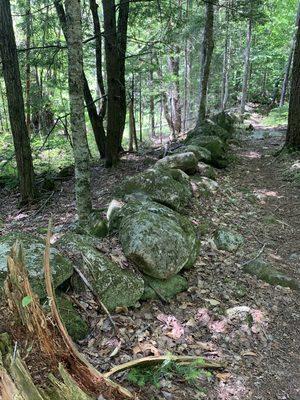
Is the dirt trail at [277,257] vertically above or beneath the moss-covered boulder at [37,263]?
beneath

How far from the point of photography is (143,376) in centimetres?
290

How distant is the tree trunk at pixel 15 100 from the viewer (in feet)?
24.5

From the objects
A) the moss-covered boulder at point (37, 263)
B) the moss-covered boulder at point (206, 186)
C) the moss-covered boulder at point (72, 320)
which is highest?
the moss-covered boulder at point (37, 263)

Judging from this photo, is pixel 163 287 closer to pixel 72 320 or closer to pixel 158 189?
pixel 72 320

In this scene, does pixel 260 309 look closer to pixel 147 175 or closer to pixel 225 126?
pixel 147 175

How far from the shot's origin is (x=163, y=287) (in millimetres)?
4156

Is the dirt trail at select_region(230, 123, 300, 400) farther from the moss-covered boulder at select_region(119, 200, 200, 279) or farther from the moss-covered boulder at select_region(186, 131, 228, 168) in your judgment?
the moss-covered boulder at select_region(119, 200, 200, 279)

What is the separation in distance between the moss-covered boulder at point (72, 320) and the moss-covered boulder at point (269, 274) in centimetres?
252

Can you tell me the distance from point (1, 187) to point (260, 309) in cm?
829

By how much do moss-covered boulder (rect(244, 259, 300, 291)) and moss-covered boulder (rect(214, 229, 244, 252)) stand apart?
1.63ft

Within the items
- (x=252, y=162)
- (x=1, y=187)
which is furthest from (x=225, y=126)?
(x=1, y=187)

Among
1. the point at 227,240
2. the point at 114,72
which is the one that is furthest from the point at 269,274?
the point at 114,72

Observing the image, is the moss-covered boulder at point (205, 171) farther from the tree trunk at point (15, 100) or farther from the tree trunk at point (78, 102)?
the tree trunk at point (15, 100)

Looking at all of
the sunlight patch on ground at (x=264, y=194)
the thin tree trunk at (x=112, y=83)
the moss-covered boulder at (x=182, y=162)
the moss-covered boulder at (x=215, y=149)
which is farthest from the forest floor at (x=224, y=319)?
the thin tree trunk at (x=112, y=83)
